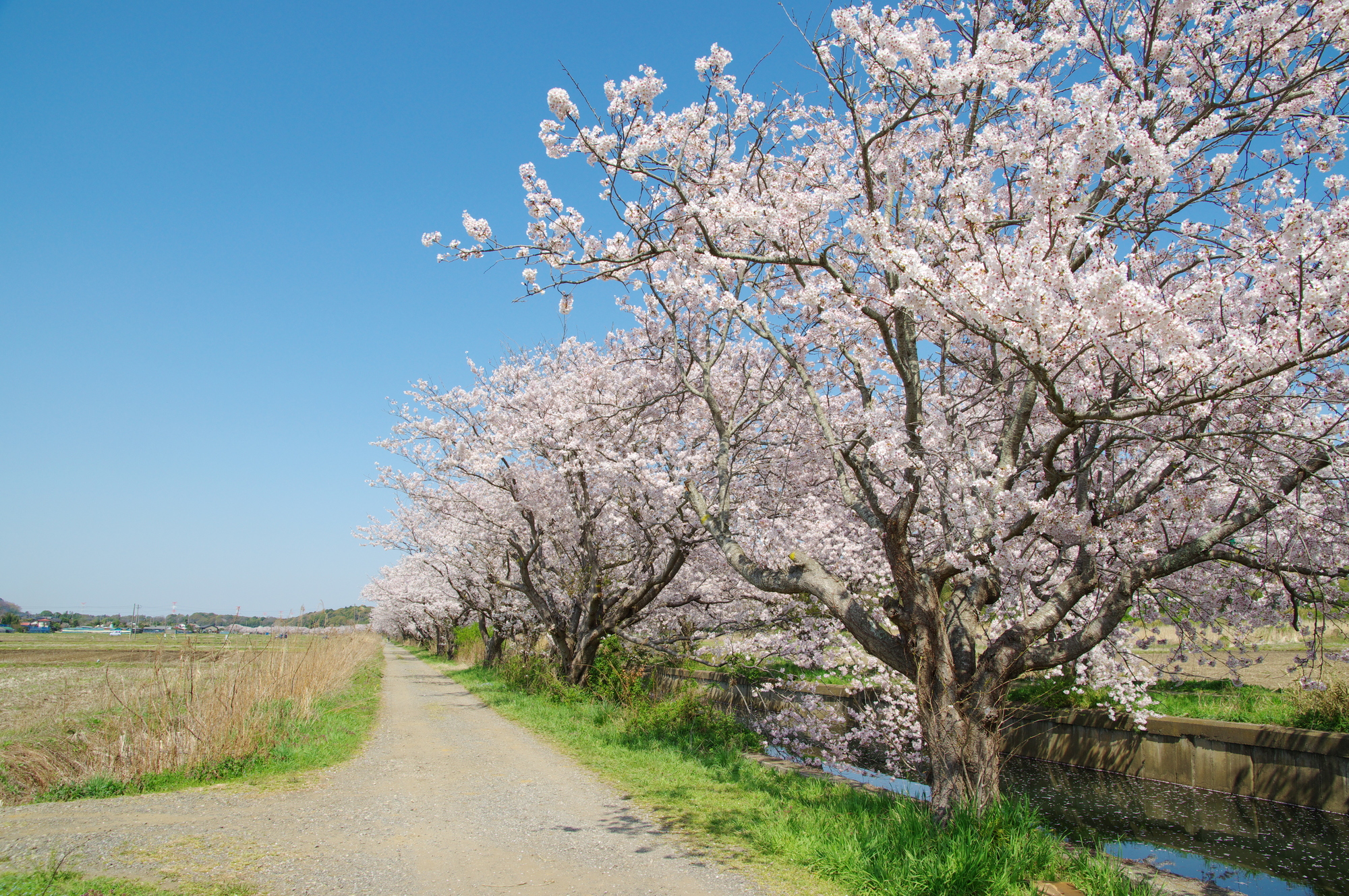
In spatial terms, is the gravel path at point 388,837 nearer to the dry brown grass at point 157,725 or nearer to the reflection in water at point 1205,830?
the dry brown grass at point 157,725

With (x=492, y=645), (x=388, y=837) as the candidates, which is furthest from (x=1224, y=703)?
(x=492, y=645)

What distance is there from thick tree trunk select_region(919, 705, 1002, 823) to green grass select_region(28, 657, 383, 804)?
19.7ft

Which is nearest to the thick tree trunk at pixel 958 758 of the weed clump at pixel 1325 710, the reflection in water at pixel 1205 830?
the reflection in water at pixel 1205 830

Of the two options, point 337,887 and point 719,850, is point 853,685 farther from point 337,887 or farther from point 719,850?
point 337,887

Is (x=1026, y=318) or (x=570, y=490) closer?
(x=1026, y=318)

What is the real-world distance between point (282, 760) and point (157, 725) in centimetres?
138

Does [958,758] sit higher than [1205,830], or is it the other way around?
[958,758]

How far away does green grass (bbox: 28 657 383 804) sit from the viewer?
6.52 metres

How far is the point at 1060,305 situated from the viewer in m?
3.78

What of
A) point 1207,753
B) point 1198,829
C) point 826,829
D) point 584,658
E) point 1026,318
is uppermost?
point 1026,318

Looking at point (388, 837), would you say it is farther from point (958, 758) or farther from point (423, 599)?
point (423, 599)

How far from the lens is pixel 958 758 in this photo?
526 centimetres

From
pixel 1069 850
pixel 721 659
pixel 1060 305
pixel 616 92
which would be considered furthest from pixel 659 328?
pixel 1069 850

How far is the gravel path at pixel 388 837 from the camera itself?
14.5 feet
